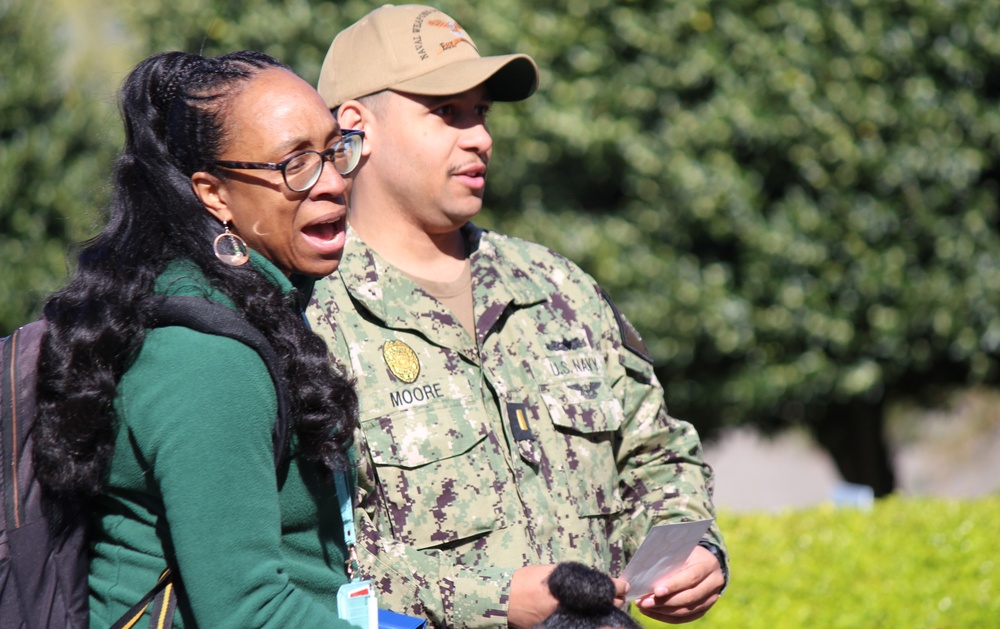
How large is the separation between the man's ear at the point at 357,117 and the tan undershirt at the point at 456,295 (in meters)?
0.38

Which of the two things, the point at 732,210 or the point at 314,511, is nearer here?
the point at 314,511

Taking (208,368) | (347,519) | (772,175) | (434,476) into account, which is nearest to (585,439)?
(434,476)

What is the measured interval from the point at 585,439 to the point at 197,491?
1.36 metres

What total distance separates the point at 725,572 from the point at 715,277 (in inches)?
198

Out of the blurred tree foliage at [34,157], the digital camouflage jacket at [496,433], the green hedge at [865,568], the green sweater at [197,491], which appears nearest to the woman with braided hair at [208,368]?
the green sweater at [197,491]

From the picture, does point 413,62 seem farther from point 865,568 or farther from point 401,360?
point 865,568

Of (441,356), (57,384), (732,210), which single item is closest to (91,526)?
(57,384)

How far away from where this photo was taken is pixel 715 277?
25.1 feet

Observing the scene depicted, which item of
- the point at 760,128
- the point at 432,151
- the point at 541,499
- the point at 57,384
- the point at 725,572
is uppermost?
the point at 57,384

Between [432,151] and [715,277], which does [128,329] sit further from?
[715,277]

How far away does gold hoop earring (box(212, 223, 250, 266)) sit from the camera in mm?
1813

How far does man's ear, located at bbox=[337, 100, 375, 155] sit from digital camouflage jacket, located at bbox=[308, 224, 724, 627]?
0.96 ft

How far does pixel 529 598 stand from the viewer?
2.40 meters

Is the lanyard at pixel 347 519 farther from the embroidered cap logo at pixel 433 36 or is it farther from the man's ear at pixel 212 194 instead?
the embroidered cap logo at pixel 433 36
